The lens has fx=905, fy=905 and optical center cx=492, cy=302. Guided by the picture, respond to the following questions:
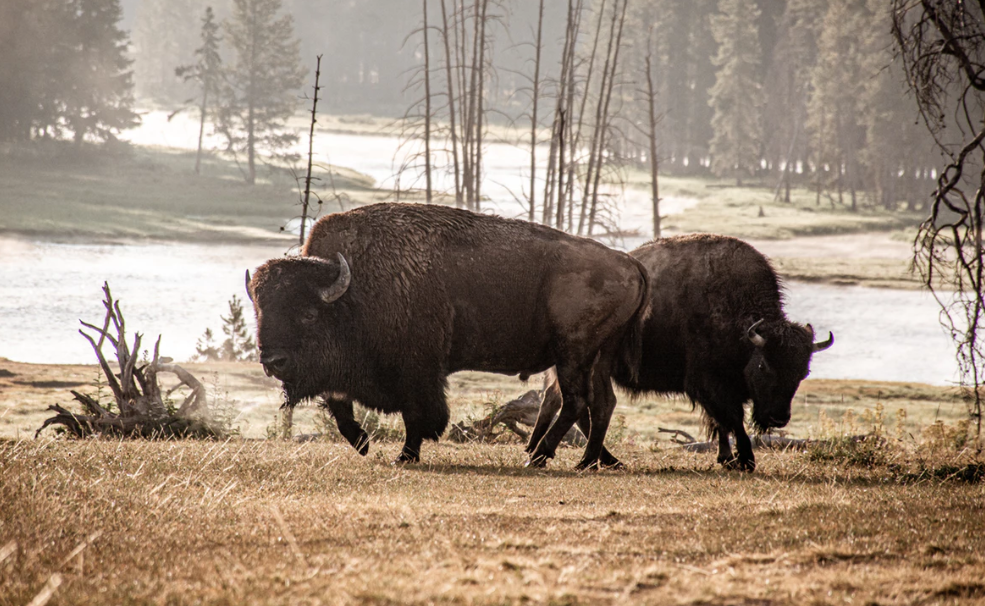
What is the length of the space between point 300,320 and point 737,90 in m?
59.6

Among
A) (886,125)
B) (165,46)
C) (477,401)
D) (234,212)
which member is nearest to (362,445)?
(477,401)

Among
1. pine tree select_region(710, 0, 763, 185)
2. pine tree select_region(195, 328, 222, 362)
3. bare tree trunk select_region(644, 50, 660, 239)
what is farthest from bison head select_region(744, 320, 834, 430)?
pine tree select_region(710, 0, 763, 185)

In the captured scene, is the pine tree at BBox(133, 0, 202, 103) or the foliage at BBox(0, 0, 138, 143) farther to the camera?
the pine tree at BBox(133, 0, 202, 103)

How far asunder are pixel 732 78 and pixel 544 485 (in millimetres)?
60296

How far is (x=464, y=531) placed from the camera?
16.3ft

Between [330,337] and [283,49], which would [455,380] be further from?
[283,49]

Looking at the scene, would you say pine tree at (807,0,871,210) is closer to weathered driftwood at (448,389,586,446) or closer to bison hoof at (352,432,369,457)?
weathered driftwood at (448,389,586,446)

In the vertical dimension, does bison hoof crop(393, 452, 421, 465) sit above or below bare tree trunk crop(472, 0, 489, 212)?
below

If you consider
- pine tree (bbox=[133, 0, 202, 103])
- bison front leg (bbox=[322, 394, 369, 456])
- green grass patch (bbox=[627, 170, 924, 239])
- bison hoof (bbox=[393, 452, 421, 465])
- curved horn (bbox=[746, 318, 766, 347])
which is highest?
pine tree (bbox=[133, 0, 202, 103])

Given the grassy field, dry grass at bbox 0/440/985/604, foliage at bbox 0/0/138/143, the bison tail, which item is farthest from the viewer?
foliage at bbox 0/0/138/143

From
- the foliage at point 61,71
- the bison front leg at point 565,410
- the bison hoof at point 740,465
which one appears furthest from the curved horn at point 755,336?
the foliage at point 61,71

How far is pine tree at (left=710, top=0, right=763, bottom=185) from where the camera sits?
6241cm

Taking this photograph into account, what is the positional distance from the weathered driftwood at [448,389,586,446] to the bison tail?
261 centimetres

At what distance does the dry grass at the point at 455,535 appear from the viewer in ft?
12.5
